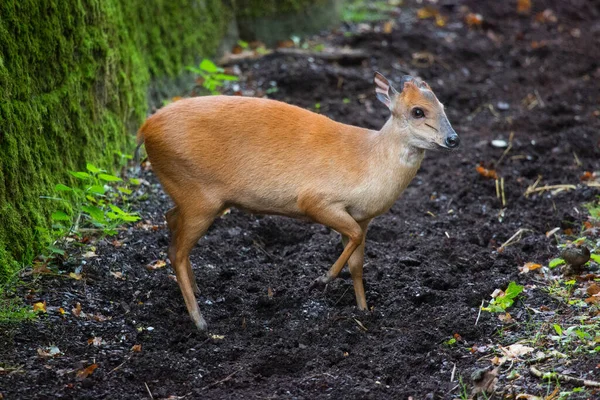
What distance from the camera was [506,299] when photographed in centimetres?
499

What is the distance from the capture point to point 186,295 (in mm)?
5027

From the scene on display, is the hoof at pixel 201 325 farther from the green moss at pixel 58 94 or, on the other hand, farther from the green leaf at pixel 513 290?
the green leaf at pixel 513 290

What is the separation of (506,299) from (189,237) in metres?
2.00

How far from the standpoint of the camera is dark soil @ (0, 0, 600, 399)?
14.3 ft

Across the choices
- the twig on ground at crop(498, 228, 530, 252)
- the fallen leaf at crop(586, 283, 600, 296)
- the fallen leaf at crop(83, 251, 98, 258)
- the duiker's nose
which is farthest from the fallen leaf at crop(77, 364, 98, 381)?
the twig on ground at crop(498, 228, 530, 252)

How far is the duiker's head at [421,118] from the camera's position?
16.2ft

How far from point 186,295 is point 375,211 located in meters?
1.30

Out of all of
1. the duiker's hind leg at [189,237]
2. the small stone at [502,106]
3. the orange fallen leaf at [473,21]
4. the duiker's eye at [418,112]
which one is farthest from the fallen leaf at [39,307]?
the orange fallen leaf at [473,21]

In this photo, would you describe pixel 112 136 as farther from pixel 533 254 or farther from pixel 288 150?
pixel 533 254

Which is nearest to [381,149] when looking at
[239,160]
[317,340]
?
[239,160]

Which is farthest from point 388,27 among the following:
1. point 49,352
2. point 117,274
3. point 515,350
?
point 49,352

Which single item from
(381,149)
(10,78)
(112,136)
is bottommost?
(112,136)

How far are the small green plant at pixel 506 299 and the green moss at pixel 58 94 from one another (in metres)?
2.87

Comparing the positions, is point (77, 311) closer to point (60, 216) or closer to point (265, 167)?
point (60, 216)
